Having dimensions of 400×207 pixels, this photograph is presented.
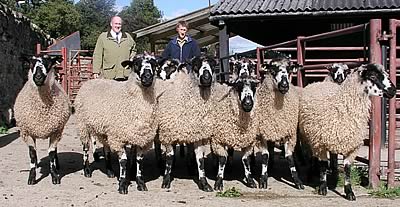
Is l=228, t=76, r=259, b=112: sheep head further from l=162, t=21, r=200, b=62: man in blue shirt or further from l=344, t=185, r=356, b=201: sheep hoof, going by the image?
l=162, t=21, r=200, b=62: man in blue shirt

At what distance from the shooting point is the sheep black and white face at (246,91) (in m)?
7.27

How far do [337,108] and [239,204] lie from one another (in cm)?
173

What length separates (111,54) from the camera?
30.1 ft

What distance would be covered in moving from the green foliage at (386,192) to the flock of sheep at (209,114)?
17.4 inches

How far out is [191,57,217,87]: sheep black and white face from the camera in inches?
293

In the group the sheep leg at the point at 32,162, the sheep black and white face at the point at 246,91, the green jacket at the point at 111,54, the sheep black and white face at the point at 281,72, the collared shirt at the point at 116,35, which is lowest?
the sheep leg at the point at 32,162

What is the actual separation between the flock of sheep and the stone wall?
6209mm

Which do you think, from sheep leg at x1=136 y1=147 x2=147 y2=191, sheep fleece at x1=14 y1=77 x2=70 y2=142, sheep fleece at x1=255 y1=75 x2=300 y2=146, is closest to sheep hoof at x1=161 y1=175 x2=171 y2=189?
sheep leg at x1=136 y1=147 x2=147 y2=191

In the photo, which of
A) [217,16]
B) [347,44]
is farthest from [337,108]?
[347,44]

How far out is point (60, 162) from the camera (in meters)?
9.79

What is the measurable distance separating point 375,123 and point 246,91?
174 cm

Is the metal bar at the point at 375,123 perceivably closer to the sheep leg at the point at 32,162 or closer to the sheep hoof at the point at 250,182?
the sheep hoof at the point at 250,182

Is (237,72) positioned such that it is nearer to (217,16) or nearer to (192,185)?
(192,185)

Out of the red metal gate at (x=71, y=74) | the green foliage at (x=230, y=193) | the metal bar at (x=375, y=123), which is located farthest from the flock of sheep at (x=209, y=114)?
the red metal gate at (x=71, y=74)
